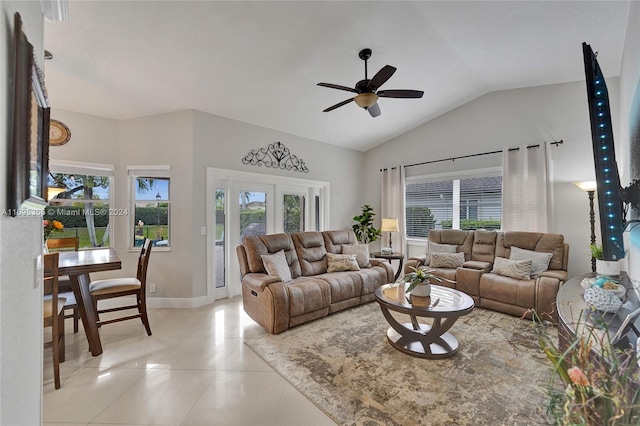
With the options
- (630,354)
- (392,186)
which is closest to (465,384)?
(630,354)

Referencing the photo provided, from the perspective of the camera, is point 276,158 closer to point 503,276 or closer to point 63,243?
point 63,243

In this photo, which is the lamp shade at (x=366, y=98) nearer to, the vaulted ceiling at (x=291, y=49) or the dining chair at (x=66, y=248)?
the vaulted ceiling at (x=291, y=49)

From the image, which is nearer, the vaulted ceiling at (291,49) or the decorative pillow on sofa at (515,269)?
the vaulted ceiling at (291,49)

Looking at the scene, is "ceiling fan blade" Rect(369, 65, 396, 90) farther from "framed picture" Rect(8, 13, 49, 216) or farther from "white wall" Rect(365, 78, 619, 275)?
"white wall" Rect(365, 78, 619, 275)

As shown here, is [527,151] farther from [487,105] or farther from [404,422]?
[404,422]

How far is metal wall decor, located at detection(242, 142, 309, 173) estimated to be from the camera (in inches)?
179

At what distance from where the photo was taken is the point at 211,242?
4.07 metres

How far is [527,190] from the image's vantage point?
4.17 metres

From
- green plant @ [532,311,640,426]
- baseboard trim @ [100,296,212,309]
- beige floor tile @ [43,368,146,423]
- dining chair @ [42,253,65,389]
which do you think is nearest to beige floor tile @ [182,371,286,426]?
beige floor tile @ [43,368,146,423]

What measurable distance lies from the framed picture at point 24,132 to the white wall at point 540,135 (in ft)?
17.5

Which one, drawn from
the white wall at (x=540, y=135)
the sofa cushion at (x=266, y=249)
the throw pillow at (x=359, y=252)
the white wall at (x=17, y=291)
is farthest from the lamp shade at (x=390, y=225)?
the white wall at (x=17, y=291)

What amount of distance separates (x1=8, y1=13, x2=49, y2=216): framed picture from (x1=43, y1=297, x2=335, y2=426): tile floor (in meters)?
1.54

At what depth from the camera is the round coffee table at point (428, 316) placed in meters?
2.43

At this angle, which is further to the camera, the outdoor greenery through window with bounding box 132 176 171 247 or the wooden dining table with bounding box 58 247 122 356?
the outdoor greenery through window with bounding box 132 176 171 247
